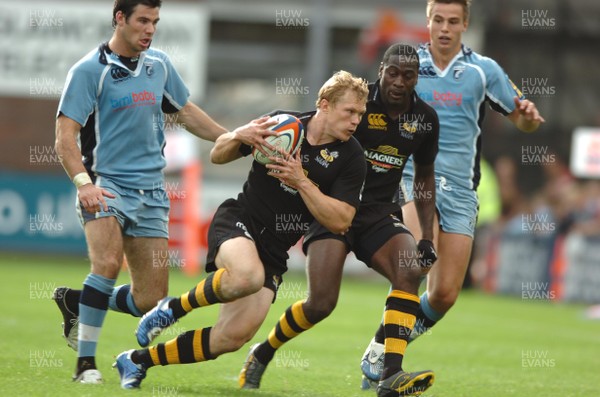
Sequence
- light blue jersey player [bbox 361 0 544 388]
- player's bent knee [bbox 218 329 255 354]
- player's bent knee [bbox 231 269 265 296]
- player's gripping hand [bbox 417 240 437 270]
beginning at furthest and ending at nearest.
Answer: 1. light blue jersey player [bbox 361 0 544 388]
2. player's gripping hand [bbox 417 240 437 270]
3. player's bent knee [bbox 218 329 255 354]
4. player's bent knee [bbox 231 269 265 296]

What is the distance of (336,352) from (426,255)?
131 inches

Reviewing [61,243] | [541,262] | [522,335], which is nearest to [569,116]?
[541,262]

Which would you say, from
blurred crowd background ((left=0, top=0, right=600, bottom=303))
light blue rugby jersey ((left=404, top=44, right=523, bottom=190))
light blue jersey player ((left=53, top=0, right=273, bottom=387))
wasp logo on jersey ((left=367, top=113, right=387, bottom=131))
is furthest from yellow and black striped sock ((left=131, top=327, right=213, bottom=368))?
blurred crowd background ((left=0, top=0, right=600, bottom=303))

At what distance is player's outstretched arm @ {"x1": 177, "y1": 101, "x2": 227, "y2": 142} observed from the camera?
8039 mm

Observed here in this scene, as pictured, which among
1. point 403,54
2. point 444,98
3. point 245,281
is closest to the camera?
point 245,281

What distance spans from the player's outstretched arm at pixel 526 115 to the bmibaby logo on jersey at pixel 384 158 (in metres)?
1.17

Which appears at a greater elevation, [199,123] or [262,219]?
[199,123]

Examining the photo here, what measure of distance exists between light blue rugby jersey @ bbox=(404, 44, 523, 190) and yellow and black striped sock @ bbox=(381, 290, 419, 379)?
145 cm

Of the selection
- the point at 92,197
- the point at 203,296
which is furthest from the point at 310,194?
the point at 92,197

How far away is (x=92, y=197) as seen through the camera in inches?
286

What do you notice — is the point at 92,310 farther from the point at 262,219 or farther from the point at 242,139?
the point at 242,139

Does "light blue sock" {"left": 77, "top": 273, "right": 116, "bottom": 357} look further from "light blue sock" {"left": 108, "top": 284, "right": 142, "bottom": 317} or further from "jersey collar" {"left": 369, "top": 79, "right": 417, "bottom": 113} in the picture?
"jersey collar" {"left": 369, "top": 79, "right": 417, "bottom": 113}

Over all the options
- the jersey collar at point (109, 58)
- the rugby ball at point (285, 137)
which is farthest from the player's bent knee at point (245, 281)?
the jersey collar at point (109, 58)

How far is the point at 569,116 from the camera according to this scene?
27.2 meters
